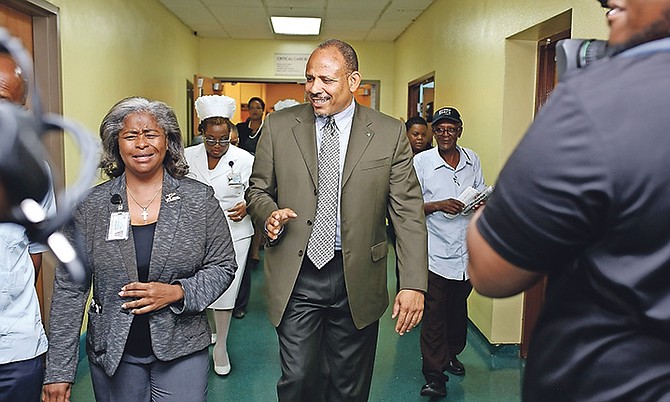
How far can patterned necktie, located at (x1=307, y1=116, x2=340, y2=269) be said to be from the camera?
7.75 ft

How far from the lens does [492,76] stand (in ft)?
13.4

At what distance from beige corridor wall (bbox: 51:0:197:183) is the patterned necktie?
2.92ft

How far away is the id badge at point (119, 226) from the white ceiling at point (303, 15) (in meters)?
4.74

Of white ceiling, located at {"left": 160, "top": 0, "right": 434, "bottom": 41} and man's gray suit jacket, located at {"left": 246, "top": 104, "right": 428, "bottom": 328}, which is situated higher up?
white ceiling, located at {"left": 160, "top": 0, "right": 434, "bottom": 41}

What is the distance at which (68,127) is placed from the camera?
0.61 m

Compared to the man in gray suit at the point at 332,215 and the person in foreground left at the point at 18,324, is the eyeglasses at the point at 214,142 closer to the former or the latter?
the man in gray suit at the point at 332,215

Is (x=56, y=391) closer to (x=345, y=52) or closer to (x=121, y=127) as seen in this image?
(x=121, y=127)

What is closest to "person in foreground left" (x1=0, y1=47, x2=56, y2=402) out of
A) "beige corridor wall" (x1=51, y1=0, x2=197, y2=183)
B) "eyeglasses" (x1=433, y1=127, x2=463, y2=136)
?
"beige corridor wall" (x1=51, y1=0, x2=197, y2=183)

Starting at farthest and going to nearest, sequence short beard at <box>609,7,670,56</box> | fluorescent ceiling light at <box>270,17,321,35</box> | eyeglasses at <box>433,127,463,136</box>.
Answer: fluorescent ceiling light at <box>270,17,321,35</box> < eyeglasses at <box>433,127,463,136</box> < short beard at <box>609,7,670,56</box>

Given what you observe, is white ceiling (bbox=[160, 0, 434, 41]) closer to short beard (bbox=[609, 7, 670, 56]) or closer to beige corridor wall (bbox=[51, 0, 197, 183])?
beige corridor wall (bbox=[51, 0, 197, 183])

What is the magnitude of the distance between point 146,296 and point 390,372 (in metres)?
2.17

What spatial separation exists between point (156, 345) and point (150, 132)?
679 millimetres

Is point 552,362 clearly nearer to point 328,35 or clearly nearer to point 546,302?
point 546,302

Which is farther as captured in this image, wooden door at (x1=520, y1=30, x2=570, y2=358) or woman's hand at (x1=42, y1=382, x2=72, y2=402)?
wooden door at (x1=520, y1=30, x2=570, y2=358)
